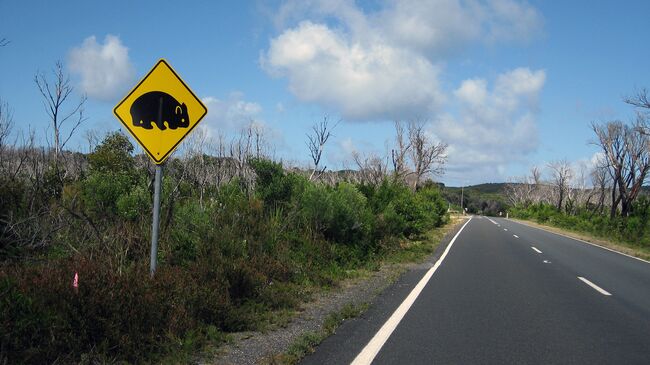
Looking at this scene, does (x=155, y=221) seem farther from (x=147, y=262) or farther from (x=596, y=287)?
(x=596, y=287)

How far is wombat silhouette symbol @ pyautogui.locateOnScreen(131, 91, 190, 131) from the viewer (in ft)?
23.4

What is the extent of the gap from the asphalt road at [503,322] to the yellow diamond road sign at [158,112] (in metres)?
3.28

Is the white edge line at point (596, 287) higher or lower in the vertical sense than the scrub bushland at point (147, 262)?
lower

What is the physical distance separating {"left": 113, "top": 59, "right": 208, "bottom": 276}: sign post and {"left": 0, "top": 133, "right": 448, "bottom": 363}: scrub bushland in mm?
1008

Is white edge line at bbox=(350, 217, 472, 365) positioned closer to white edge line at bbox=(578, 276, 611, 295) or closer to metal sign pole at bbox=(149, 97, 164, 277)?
metal sign pole at bbox=(149, 97, 164, 277)

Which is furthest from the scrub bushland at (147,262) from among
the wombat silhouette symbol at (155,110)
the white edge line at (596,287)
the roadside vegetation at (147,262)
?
the white edge line at (596,287)

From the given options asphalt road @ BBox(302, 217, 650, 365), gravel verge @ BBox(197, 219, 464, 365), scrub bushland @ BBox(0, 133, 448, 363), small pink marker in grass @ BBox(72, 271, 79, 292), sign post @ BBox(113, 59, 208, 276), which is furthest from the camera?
sign post @ BBox(113, 59, 208, 276)

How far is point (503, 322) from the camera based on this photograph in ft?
27.0

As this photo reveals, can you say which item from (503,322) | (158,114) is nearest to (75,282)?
(158,114)

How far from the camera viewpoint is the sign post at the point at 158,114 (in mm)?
7055

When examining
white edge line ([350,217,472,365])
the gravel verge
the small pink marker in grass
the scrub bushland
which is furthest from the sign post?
white edge line ([350,217,472,365])

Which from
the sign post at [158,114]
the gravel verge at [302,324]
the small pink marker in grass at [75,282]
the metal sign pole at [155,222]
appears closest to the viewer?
the small pink marker in grass at [75,282]

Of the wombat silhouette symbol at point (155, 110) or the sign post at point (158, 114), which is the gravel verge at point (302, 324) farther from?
the wombat silhouette symbol at point (155, 110)

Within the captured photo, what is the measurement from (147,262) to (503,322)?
5.31 m
